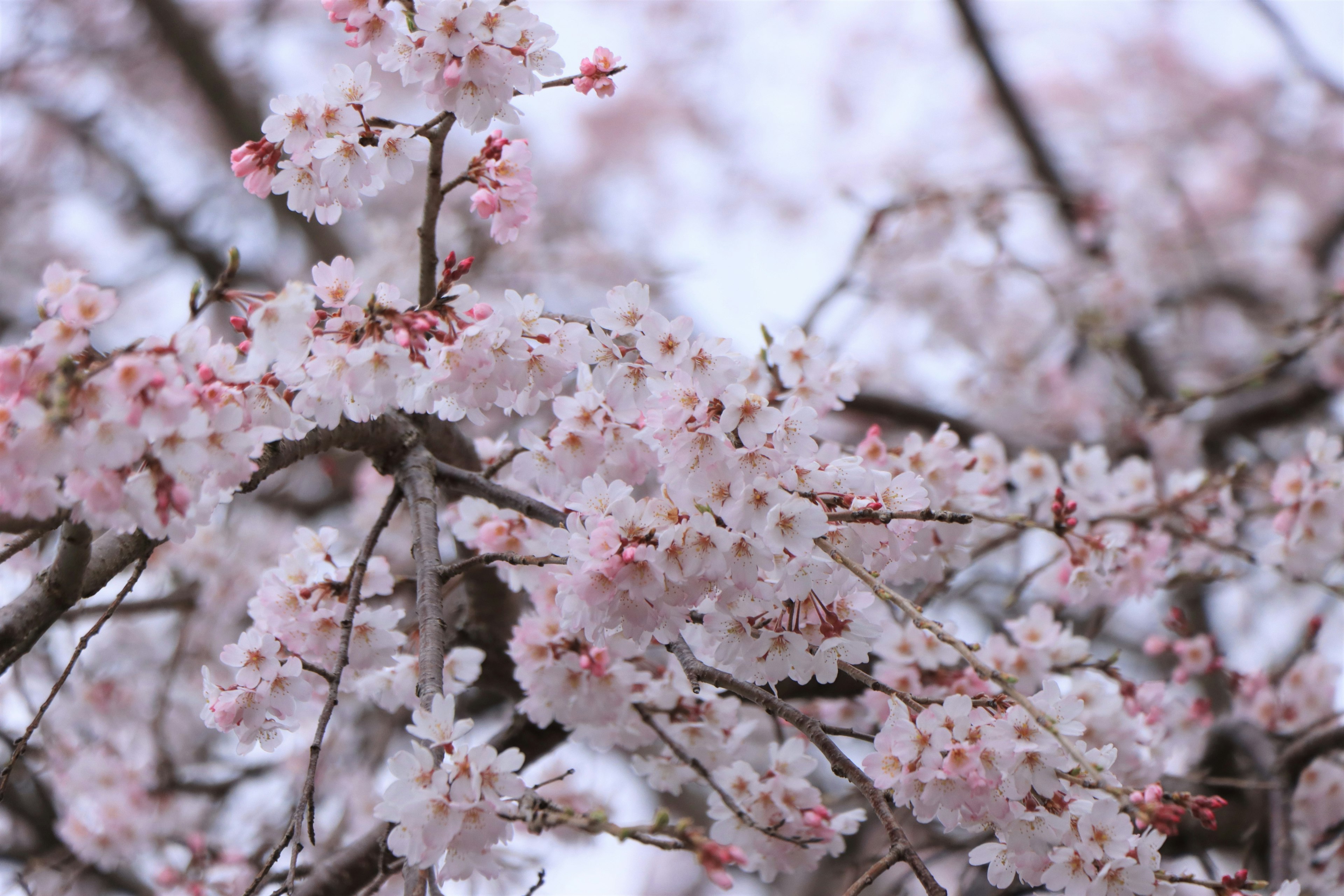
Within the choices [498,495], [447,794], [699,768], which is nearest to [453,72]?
[498,495]

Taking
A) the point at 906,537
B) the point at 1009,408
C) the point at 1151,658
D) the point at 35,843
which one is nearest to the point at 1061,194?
the point at 1009,408

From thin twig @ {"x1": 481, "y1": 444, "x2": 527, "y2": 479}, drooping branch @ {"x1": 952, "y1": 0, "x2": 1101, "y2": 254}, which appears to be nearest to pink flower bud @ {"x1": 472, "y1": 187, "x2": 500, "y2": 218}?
thin twig @ {"x1": 481, "y1": 444, "x2": 527, "y2": 479}

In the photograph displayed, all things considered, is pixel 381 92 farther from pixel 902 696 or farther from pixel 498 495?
pixel 902 696

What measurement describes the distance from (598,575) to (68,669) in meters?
0.69

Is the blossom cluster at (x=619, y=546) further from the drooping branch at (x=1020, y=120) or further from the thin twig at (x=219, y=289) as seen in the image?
the drooping branch at (x=1020, y=120)

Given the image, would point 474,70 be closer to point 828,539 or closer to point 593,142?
point 828,539

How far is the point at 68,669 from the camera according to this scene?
123cm

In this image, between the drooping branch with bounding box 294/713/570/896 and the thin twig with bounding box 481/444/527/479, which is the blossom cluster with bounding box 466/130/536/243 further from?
the drooping branch with bounding box 294/713/570/896

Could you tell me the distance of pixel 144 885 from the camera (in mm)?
3188

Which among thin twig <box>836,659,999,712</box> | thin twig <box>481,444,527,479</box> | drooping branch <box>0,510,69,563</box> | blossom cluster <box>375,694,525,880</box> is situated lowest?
blossom cluster <box>375,694,525,880</box>

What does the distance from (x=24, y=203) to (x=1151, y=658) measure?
6769mm

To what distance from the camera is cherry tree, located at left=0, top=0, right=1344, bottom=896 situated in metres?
1.11

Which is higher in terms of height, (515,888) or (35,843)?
(35,843)

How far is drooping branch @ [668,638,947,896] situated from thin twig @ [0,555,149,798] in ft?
2.36
